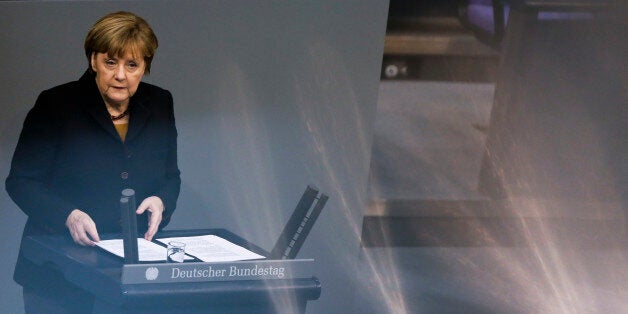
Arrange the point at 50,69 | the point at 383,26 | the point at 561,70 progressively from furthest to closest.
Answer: the point at 561,70 → the point at 383,26 → the point at 50,69

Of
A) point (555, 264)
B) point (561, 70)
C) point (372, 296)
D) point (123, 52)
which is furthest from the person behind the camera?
point (561, 70)

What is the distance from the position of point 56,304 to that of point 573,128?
3.15 metres

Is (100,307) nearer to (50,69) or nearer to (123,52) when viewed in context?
(123,52)

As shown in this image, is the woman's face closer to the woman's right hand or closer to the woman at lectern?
the woman at lectern

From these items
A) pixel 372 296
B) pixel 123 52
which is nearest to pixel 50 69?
pixel 123 52

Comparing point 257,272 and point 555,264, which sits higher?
point 257,272

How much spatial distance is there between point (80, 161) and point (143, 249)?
365 millimetres

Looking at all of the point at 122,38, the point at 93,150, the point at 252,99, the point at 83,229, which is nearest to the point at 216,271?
the point at 83,229

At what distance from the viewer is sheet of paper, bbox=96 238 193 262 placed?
2.51m

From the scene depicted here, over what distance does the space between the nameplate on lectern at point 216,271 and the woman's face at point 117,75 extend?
643 millimetres

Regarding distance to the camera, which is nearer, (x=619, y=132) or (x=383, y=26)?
(x=383, y=26)

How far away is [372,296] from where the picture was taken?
435 cm

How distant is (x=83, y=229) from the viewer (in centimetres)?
265

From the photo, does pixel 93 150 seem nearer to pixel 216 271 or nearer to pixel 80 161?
pixel 80 161
